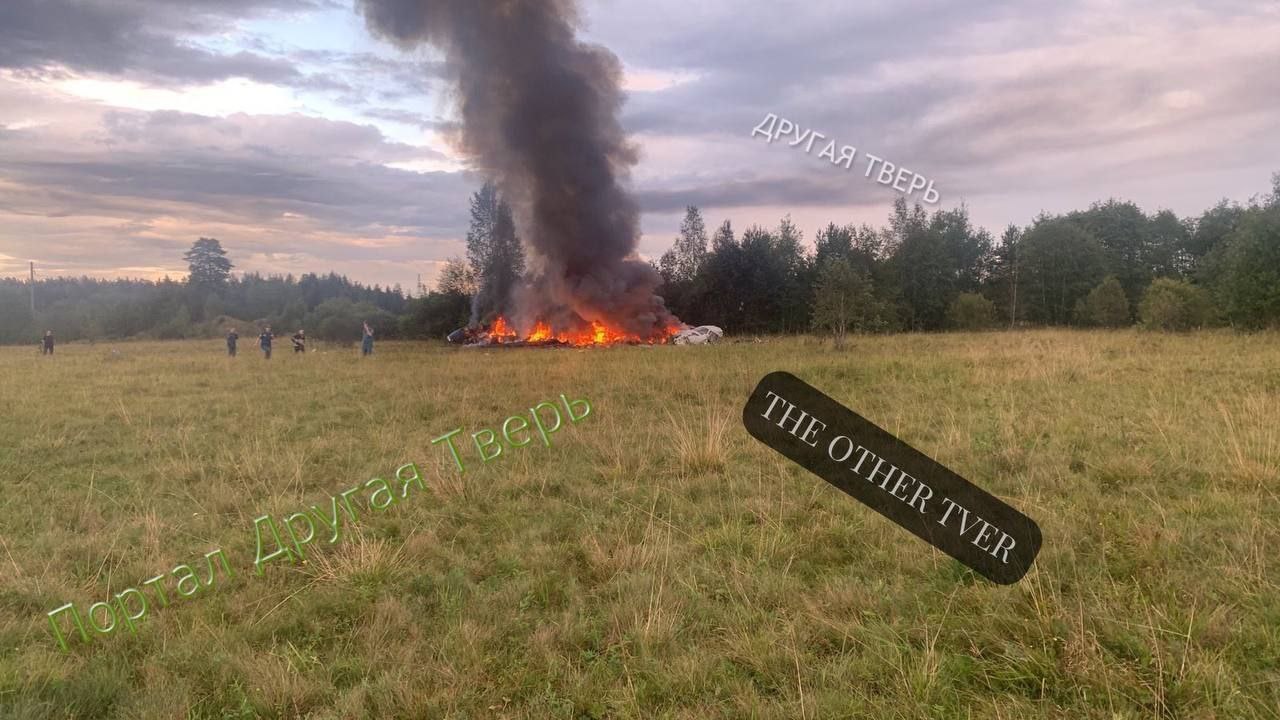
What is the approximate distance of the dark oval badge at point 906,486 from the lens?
4.93m

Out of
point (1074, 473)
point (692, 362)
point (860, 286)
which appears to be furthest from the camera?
point (860, 286)

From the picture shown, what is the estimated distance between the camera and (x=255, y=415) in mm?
12617

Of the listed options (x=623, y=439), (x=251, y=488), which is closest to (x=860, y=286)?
(x=623, y=439)

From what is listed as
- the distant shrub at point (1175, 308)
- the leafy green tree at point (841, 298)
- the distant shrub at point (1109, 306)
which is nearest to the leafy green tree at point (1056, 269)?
the distant shrub at point (1109, 306)

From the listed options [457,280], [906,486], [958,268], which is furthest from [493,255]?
[906,486]

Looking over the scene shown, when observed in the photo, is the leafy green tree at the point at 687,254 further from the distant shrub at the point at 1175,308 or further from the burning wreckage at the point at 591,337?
the distant shrub at the point at 1175,308

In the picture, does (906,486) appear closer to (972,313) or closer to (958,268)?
(972,313)

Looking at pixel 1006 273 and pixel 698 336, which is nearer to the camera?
pixel 698 336

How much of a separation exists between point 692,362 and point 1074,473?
46.0 feet

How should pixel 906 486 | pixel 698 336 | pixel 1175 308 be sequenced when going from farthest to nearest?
1. pixel 698 336
2. pixel 1175 308
3. pixel 906 486

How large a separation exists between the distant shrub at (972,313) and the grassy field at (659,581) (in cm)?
4263

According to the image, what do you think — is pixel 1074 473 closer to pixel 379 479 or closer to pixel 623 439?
pixel 623 439

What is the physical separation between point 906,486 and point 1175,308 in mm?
30281

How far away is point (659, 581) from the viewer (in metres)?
4.73
